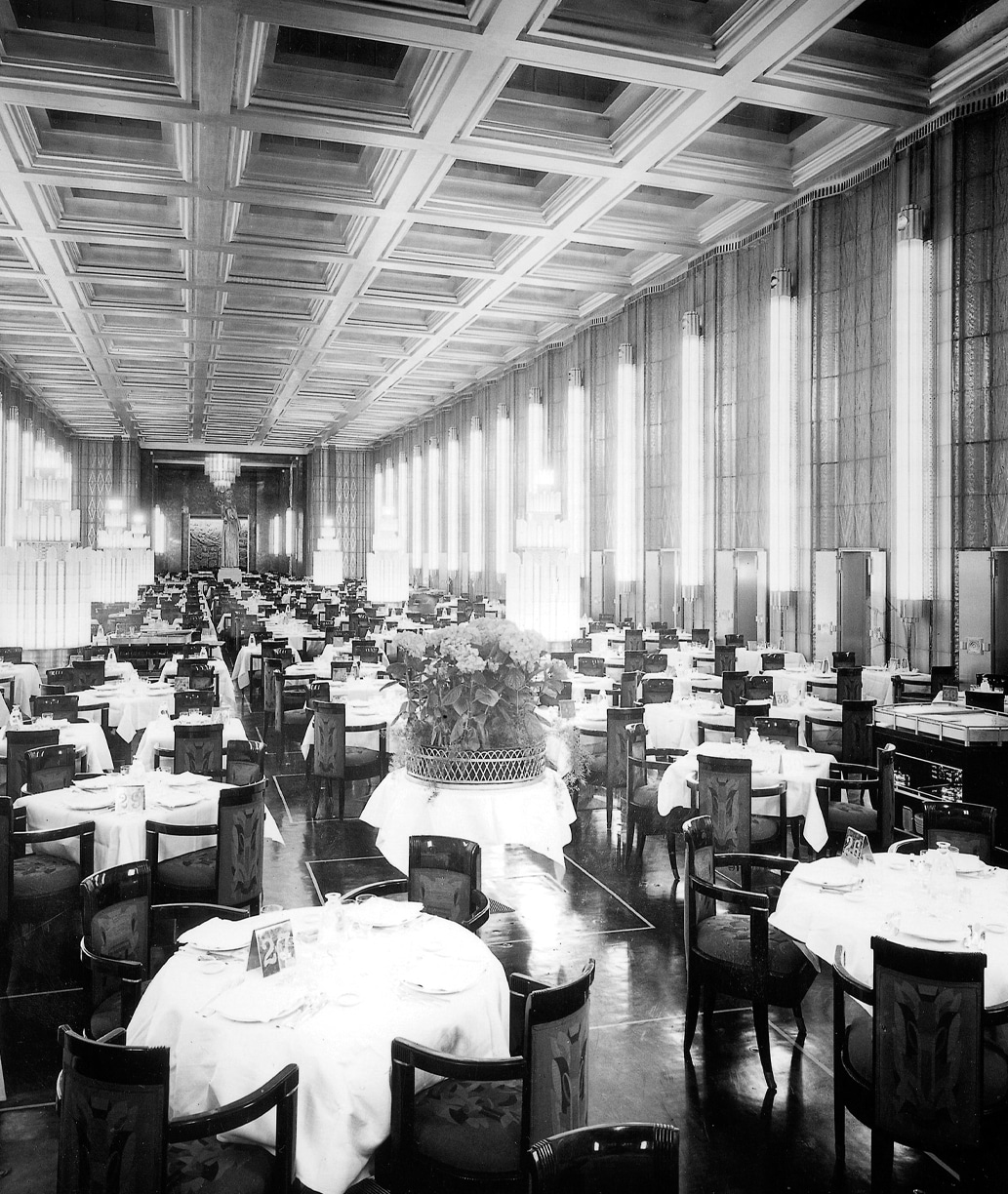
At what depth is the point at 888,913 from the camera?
3.82 metres

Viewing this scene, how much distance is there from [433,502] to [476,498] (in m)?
4.52

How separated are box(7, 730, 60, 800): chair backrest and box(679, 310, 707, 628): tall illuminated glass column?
11.1m

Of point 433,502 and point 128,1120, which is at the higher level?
point 433,502

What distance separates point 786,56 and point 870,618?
6.37 meters

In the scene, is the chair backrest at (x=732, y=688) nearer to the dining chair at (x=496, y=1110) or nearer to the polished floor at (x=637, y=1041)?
the polished floor at (x=637, y=1041)

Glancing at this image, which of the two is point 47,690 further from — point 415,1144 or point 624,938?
point 415,1144

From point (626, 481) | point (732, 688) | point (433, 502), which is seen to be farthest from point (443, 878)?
point (433, 502)

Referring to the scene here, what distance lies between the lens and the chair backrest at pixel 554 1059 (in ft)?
8.90

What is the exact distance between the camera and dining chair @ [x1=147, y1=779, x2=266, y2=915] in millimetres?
5023

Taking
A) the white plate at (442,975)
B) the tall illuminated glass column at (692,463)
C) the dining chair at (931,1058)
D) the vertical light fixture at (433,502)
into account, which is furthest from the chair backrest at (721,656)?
the vertical light fixture at (433,502)

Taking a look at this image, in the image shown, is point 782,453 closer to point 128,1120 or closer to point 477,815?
point 477,815

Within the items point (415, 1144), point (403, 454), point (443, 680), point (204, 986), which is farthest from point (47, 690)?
point (403, 454)

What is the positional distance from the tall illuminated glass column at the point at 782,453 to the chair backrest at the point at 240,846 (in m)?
10.1

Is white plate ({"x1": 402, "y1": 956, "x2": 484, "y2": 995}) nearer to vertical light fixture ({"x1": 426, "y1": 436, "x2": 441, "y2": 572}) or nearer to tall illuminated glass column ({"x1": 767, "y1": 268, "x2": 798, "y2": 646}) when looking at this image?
tall illuminated glass column ({"x1": 767, "y1": 268, "x2": 798, "y2": 646})
